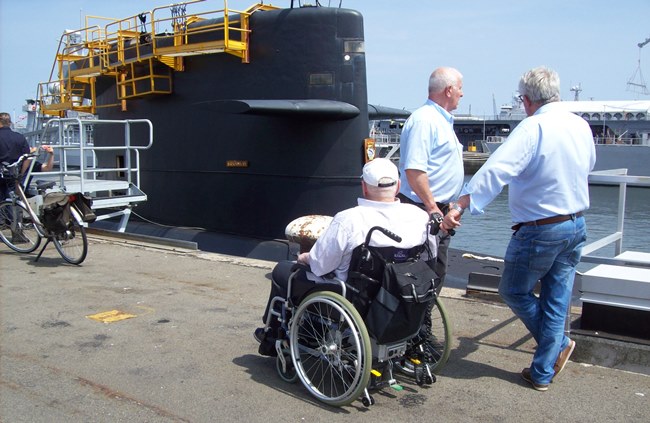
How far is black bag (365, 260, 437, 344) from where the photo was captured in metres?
3.57

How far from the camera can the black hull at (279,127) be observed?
912 centimetres

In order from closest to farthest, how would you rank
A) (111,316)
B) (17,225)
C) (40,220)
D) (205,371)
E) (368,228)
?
1. (368,228)
2. (205,371)
3. (111,316)
4. (40,220)
5. (17,225)

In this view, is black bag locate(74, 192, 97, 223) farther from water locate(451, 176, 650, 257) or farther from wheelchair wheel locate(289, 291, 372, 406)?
water locate(451, 176, 650, 257)

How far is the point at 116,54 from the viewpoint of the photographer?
39.9ft

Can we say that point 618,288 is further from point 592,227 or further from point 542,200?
point 592,227

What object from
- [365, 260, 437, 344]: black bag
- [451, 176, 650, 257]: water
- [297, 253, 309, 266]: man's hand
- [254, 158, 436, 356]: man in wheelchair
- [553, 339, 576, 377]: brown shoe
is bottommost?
[451, 176, 650, 257]: water

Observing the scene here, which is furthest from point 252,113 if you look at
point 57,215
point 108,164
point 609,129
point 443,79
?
point 609,129

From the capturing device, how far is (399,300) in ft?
11.8

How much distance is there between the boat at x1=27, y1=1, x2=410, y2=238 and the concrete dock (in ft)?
9.95

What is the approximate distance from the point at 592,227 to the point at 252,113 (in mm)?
18765

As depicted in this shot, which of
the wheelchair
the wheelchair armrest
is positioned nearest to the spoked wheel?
the wheelchair

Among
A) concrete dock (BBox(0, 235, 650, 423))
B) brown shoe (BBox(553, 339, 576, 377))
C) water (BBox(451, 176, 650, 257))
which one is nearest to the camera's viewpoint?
concrete dock (BBox(0, 235, 650, 423))

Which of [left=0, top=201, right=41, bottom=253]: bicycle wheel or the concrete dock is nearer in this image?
the concrete dock

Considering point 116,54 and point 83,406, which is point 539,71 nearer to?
point 83,406
